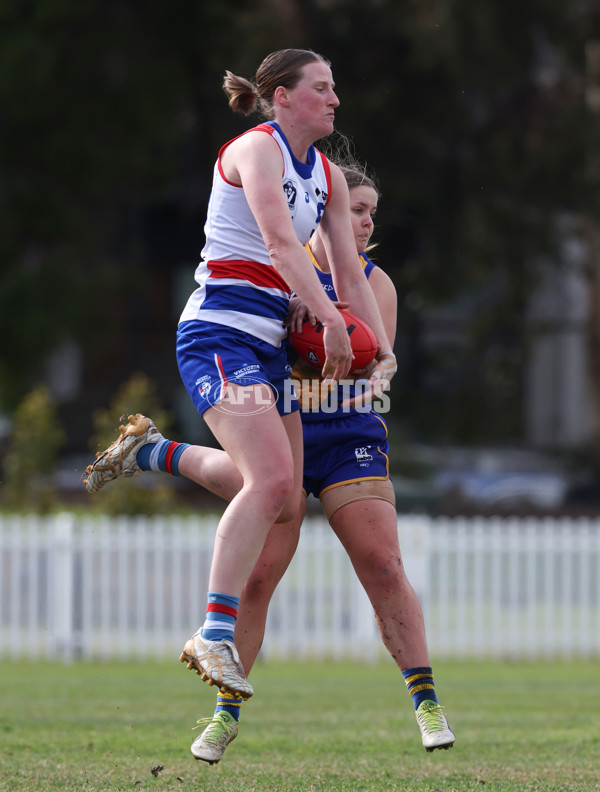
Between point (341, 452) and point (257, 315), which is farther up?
point (257, 315)

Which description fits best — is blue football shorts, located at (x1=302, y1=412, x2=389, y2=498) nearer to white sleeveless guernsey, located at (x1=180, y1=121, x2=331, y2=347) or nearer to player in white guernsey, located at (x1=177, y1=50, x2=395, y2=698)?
player in white guernsey, located at (x1=177, y1=50, x2=395, y2=698)

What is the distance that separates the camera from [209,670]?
12.9 feet

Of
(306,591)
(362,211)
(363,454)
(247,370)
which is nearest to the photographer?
(247,370)

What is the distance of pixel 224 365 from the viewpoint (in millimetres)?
4164

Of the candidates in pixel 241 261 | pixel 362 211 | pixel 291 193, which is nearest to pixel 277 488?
Result: pixel 241 261

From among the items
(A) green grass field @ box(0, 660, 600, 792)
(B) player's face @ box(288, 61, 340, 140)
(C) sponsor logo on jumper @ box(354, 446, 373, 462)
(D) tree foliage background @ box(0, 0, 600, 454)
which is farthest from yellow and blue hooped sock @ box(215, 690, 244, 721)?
(D) tree foliage background @ box(0, 0, 600, 454)

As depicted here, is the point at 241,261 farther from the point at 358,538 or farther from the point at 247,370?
the point at 358,538

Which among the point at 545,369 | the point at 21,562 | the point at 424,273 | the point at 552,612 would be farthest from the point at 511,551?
the point at 545,369

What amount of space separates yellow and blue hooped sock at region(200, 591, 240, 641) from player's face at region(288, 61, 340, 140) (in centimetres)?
163

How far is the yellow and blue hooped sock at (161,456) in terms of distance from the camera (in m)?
4.47

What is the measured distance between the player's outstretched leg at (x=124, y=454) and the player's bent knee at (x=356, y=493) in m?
0.68

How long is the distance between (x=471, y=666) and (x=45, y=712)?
596 cm

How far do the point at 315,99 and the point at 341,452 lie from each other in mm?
1299

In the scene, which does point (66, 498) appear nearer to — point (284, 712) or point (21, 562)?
point (21, 562)
